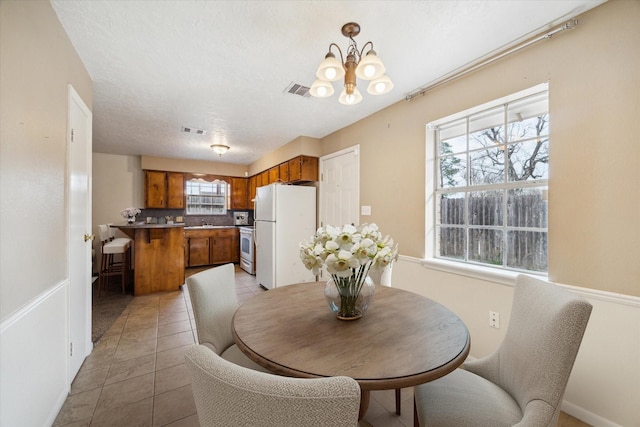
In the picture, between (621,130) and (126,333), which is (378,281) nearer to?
(621,130)

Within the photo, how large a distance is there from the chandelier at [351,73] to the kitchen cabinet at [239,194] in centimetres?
519

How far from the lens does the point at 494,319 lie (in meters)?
1.98

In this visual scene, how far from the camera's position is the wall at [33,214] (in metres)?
1.08

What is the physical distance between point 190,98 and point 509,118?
3.00 metres

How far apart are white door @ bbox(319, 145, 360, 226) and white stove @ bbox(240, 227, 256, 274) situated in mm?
1733

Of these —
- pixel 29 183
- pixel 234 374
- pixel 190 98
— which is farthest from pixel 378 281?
pixel 190 98

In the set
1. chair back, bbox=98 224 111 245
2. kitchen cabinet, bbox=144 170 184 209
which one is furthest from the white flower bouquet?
kitchen cabinet, bbox=144 170 184 209

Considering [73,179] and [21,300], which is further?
[73,179]

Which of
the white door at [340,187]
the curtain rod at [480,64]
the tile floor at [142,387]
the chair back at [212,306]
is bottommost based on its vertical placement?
the tile floor at [142,387]

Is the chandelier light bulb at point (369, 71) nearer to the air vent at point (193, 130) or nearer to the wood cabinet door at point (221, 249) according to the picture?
the air vent at point (193, 130)

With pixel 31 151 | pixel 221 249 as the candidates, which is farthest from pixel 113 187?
pixel 31 151

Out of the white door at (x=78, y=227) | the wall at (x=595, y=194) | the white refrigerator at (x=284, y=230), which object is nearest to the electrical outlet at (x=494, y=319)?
the wall at (x=595, y=194)

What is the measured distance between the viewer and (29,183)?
4.14 feet

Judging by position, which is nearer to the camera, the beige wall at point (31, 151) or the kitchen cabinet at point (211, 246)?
the beige wall at point (31, 151)
